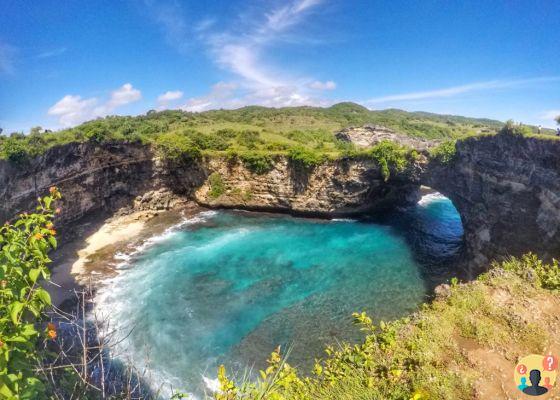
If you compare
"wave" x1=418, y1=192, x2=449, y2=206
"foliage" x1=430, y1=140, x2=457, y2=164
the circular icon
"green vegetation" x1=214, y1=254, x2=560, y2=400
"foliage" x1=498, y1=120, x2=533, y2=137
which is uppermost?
"foliage" x1=498, y1=120, x2=533, y2=137

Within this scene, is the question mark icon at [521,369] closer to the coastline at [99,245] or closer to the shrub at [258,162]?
the coastline at [99,245]

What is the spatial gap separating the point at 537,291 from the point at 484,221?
20293 mm

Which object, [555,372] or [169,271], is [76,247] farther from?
[555,372]

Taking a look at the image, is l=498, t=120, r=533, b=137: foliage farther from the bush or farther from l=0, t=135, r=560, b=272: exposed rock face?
the bush

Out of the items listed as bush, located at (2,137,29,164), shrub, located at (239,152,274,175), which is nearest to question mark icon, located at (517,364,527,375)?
bush, located at (2,137,29,164)

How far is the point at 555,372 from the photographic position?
21.1 feet

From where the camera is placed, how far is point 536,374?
261 inches

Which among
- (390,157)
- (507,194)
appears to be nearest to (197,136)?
(390,157)

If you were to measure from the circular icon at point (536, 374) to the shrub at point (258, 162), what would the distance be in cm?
3500

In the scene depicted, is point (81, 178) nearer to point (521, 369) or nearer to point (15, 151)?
point (15, 151)

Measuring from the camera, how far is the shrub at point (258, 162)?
40.2m

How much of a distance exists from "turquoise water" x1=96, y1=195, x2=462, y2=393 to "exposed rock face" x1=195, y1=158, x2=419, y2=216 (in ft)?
10.2

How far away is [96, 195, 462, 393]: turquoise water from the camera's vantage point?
17.6 metres

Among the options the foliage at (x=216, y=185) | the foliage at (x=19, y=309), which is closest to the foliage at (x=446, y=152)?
the foliage at (x=216, y=185)
